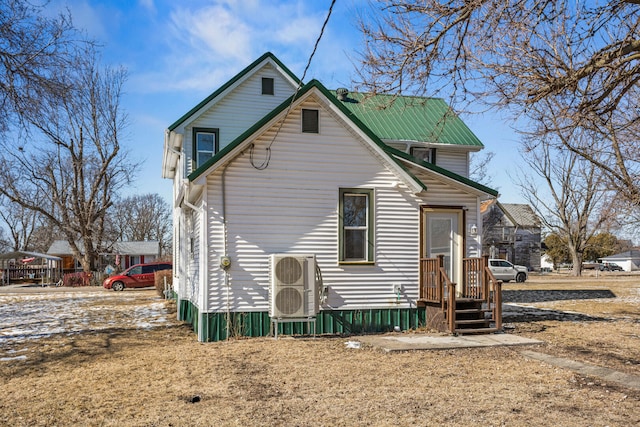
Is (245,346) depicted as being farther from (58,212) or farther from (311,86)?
(58,212)

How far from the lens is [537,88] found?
26.0ft

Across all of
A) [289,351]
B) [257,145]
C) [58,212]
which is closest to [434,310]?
[289,351]

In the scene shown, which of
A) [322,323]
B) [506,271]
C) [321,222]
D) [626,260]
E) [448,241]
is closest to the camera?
[322,323]

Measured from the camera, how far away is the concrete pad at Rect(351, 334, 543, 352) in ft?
32.6

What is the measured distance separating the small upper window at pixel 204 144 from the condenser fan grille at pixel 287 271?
5802mm

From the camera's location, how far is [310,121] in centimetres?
1176

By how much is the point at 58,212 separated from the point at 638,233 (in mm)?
40498

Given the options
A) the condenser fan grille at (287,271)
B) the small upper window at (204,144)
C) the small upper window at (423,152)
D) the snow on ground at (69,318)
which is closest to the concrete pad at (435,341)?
the condenser fan grille at (287,271)

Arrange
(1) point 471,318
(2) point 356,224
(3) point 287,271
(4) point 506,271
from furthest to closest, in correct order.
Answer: (4) point 506,271 → (2) point 356,224 → (1) point 471,318 → (3) point 287,271

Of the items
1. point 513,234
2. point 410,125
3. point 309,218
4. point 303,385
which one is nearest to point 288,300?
point 309,218

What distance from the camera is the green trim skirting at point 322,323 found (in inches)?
437

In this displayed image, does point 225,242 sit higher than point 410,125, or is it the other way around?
point 410,125

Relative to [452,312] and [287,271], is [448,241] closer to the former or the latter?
[452,312]

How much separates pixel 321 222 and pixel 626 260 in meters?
93.8
